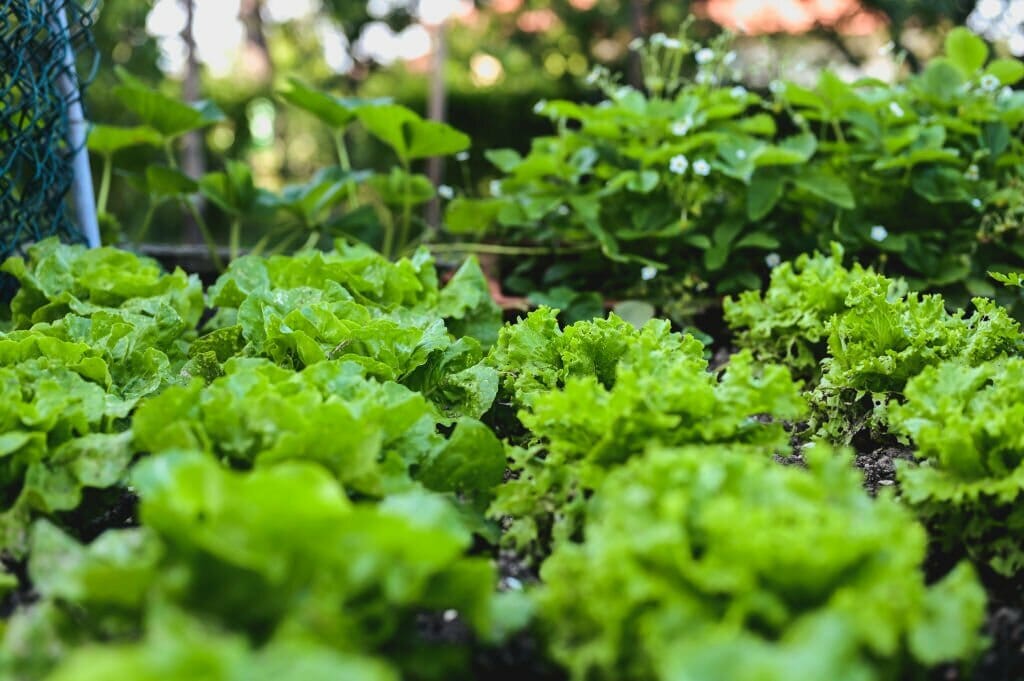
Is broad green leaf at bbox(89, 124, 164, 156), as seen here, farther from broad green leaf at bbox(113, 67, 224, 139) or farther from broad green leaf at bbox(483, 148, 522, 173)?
broad green leaf at bbox(483, 148, 522, 173)

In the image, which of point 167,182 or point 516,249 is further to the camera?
point 516,249

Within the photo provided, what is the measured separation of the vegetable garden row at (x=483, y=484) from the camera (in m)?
1.00

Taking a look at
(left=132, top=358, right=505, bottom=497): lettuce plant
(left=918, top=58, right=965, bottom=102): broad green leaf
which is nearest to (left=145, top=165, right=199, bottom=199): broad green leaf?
(left=132, top=358, right=505, bottom=497): lettuce plant

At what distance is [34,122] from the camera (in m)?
2.65

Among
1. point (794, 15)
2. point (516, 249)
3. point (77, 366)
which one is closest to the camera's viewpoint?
point (77, 366)

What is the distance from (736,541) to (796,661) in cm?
16

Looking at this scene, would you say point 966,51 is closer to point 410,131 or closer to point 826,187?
point 826,187

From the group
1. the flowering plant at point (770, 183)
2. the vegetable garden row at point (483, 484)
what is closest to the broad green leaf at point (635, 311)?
the vegetable garden row at point (483, 484)

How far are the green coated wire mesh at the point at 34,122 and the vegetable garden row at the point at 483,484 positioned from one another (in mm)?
305

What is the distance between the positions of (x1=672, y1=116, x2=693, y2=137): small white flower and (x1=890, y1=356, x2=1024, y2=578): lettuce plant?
65.4 inches

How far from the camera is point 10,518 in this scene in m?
1.47

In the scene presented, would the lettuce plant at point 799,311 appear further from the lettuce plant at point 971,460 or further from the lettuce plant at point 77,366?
the lettuce plant at point 77,366

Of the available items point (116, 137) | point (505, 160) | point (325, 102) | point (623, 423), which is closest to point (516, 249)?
point (505, 160)

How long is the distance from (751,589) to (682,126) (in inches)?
94.4
